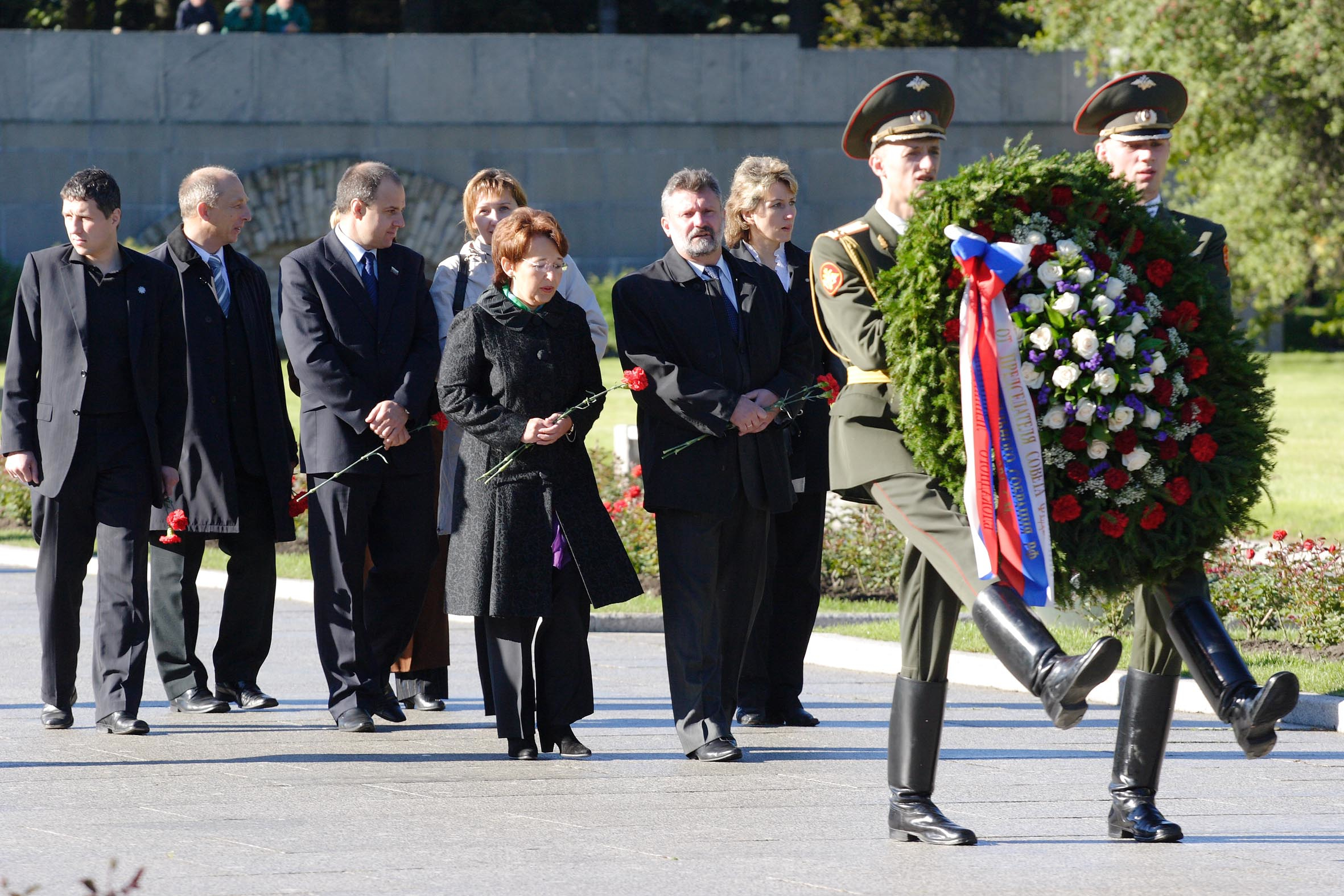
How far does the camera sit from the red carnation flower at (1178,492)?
502 centimetres

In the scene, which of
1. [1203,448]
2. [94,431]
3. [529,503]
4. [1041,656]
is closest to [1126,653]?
[529,503]

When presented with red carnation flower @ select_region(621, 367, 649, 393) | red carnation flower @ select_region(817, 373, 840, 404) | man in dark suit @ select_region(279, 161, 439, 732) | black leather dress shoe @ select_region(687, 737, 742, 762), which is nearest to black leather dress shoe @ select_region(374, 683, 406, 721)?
man in dark suit @ select_region(279, 161, 439, 732)

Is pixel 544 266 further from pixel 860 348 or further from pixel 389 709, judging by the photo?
pixel 389 709

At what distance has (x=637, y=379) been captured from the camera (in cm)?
663

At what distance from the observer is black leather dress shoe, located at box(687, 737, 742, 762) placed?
261 inches

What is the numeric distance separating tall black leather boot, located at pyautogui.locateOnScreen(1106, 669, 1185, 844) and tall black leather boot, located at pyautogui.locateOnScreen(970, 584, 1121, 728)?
557mm

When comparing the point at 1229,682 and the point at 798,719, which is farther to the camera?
the point at 798,719

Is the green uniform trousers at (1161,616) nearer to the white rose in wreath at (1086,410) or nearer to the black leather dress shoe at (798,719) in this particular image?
the white rose in wreath at (1086,410)

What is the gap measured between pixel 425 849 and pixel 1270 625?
538cm

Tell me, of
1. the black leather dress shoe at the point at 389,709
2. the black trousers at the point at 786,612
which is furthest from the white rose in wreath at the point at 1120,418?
the black leather dress shoe at the point at 389,709

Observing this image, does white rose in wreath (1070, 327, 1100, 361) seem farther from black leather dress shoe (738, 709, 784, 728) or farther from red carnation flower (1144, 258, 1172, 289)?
black leather dress shoe (738, 709, 784, 728)

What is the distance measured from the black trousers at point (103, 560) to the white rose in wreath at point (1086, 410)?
3749mm

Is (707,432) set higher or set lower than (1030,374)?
lower

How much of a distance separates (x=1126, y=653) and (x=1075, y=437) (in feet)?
13.9
